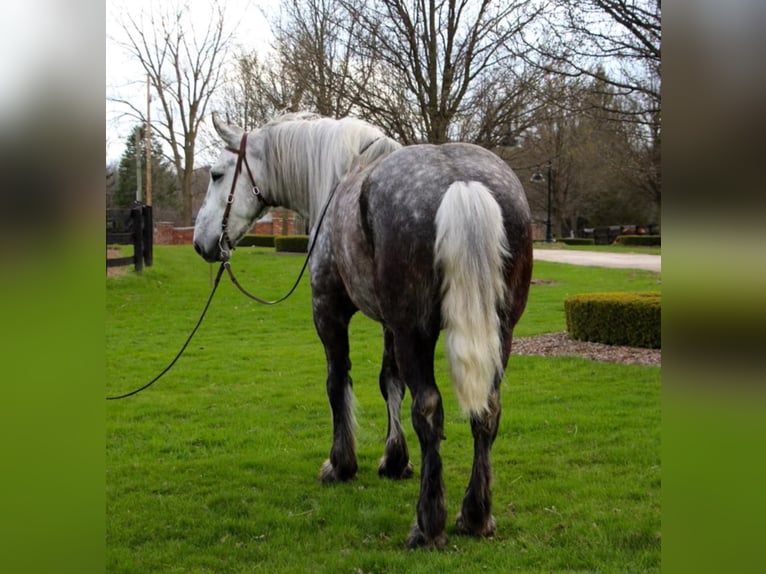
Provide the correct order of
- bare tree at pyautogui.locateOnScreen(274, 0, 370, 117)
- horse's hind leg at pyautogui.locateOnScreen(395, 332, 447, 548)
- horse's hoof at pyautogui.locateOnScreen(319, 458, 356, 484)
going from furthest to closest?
1. bare tree at pyautogui.locateOnScreen(274, 0, 370, 117)
2. horse's hoof at pyautogui.locateOnScreen(319, 458, 356, 484)
3. horse's hind leg at pyautogui.locateOnScreen(395, 332, 447, 548)

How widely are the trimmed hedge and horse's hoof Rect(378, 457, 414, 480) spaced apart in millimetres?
5115

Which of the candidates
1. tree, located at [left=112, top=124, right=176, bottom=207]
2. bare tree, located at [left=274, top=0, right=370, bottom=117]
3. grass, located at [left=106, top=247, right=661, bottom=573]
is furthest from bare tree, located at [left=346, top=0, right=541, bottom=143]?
tree, located at [left=112, top=124, right=176, bottom=207]

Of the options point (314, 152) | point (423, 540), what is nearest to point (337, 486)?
point (423, 540)

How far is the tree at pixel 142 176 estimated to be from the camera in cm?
3498

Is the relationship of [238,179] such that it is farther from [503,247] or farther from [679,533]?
[679,533]

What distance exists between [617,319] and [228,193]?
6221 mm

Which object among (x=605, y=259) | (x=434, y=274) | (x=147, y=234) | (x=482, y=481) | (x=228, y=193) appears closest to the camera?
(x=434, y=274)

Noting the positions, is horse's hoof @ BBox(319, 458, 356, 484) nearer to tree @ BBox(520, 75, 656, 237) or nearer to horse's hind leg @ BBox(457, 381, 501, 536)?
horse's hind leg @ BBox(457, 381, 501, 536)

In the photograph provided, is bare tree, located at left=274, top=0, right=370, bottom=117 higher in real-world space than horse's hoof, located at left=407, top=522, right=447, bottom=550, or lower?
higher

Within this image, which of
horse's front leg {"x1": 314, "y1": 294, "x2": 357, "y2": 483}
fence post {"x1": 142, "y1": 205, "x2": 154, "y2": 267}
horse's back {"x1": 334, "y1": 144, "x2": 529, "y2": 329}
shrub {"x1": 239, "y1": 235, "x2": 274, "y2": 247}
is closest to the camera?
horse's back {"x1": 334, "y1": 144, "x2": 529, "y2": 329}

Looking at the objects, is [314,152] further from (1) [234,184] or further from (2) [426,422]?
(2) [426,422]

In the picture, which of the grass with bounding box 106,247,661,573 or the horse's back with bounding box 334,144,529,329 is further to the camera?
the grass with bounding box 106,247,661,573

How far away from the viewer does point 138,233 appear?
15.6m

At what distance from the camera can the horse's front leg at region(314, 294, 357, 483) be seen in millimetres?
4555
